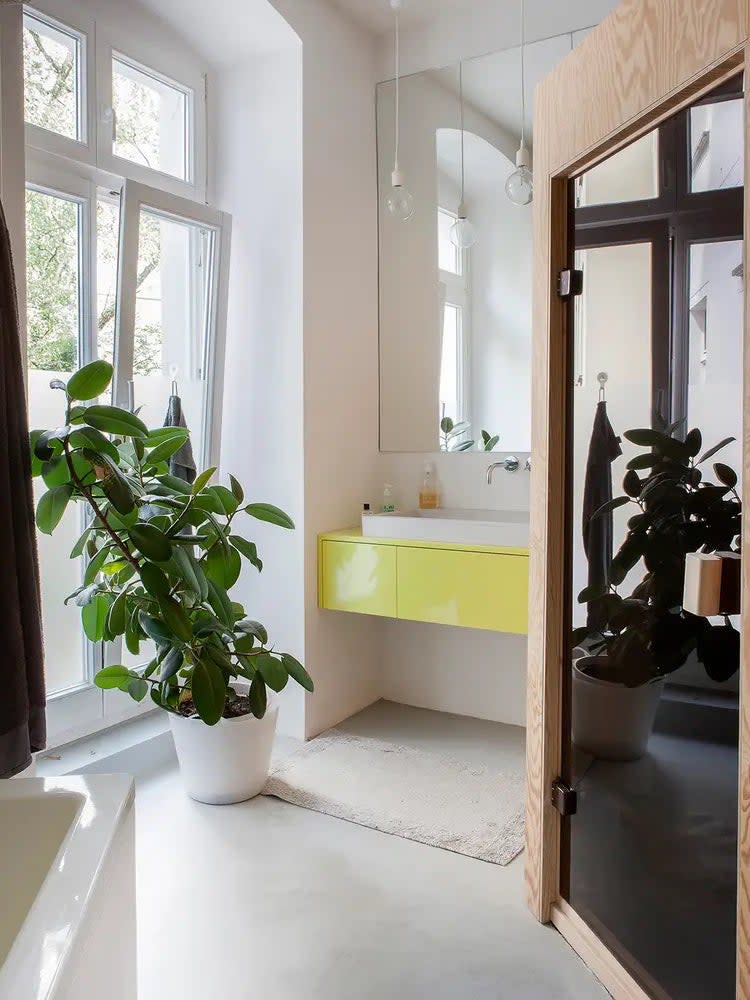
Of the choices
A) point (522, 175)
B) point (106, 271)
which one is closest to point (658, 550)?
point (522, 175)

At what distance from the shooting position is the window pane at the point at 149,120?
2973mm

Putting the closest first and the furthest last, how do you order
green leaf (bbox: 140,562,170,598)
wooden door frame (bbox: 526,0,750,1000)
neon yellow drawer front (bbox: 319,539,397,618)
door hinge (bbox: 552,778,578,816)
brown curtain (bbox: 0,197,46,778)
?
wooden door frame (bbox: 526,0,750,1000), brown curtain (bbox: 0,197,46,778), door hinge (bbox: 552,778,578,816), green leaf (bbox: 140,562,170,598), neon yellow drawer front (bbox: 319,539,397,618)

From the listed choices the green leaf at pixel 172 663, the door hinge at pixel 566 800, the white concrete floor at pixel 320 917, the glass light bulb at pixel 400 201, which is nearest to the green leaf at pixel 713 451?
the door hinge at pixel 566 800

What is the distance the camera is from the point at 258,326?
11.1 ft

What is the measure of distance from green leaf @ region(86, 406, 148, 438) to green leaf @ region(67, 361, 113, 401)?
40 millimetres

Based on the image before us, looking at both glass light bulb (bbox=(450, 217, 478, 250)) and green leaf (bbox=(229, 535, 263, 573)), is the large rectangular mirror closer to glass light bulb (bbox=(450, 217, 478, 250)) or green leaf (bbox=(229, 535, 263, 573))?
glass light bulb (bbox=(450, 217, 478, 250))

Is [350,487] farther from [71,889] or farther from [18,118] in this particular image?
[71,889]

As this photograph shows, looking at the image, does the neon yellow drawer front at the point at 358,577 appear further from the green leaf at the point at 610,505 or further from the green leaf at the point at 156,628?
the green leaf at the point at 610,505

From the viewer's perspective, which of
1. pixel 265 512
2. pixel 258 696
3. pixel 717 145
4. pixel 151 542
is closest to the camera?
pixel 717 145

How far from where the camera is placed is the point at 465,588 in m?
3.04

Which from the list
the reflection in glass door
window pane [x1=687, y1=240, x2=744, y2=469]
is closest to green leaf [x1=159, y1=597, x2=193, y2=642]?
the reflection in glass door

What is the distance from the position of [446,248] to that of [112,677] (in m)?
2.21

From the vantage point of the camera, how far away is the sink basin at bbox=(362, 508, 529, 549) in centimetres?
299

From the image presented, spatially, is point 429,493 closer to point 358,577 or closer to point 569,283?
point 358,577
